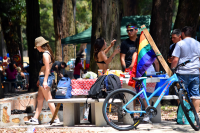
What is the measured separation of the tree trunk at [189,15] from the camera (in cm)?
888

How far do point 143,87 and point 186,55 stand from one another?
3.70ft

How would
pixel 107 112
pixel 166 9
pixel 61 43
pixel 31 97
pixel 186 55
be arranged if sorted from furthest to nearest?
pixel 61 43 → pixel 166 9 → pixel 31 97 → pixel 186 55 → pixel 107 112

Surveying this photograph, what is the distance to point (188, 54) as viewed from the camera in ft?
18.6

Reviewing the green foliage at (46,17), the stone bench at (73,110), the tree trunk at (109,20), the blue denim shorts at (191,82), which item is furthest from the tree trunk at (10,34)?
the blue denim shorts at (191,82)

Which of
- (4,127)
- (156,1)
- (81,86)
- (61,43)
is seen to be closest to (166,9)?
(156,1)

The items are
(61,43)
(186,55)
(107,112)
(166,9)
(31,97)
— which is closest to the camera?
(107,112)

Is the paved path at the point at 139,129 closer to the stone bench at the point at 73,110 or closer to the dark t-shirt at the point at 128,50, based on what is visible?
the stone bench at the point at 73,110

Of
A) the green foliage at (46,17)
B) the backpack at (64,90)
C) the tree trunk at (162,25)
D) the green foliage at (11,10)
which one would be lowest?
the backpack at (64,90)

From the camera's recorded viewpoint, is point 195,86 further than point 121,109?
Yes

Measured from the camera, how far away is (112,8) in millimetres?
8383

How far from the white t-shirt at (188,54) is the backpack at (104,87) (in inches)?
49.0

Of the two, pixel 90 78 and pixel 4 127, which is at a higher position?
pixel 90 78

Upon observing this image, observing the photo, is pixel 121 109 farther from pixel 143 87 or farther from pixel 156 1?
pixel 156 1

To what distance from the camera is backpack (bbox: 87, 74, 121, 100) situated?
18.6 feet
